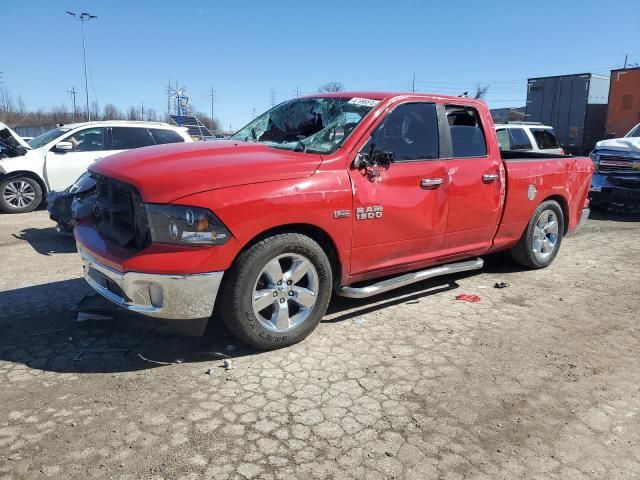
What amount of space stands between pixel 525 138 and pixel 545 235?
646 cm

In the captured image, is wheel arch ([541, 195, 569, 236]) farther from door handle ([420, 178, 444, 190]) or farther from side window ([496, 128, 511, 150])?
side window ([496, 128, 511, 150])

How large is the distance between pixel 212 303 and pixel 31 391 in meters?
1.22

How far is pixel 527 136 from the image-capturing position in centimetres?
1198

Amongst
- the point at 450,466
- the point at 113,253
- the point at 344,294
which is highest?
the point at 113,253

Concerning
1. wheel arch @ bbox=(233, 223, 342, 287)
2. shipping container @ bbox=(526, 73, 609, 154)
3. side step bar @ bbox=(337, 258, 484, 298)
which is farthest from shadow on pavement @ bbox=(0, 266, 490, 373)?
shipping container @ bbox=(526, 73, 609, 154)

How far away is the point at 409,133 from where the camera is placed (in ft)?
15.0

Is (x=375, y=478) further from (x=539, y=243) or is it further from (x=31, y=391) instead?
(x=539, y=243)

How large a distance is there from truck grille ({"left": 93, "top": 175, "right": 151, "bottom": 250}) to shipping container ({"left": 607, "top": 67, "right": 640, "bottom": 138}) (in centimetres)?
1689

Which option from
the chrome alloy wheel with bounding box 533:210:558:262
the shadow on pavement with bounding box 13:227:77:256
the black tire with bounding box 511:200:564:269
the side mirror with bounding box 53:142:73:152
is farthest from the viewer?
the side mirror with bounding box 53:142:73:152

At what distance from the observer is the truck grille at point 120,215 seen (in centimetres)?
345

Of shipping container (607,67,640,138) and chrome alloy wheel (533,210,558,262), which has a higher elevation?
shipping container (607,67,640,138)

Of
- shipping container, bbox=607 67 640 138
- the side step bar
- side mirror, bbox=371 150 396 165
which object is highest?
shipping container, bbox=607 67 640 138

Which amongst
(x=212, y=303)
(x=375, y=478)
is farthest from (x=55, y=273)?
(x=375, y=478)

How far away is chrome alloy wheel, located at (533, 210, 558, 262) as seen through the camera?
19.9ft
